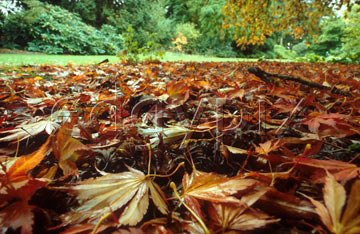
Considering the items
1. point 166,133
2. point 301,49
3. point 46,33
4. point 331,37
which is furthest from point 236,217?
point 301,49

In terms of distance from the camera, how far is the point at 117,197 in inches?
11.7

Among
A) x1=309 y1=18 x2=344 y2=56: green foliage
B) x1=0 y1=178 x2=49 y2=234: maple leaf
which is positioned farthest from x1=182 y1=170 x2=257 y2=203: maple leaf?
x1=309 y1=18 x2=344 y2=56: green foliage

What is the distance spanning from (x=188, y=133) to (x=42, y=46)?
10.9 m

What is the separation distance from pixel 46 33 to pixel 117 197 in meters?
11.2

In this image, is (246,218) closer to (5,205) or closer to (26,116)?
(5,205)

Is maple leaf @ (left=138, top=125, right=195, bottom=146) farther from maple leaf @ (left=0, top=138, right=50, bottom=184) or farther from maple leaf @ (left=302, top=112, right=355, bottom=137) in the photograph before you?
maple leaf @ (left=302, top=112, right=355, bottom=137)

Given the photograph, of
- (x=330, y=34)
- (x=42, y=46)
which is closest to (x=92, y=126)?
(x=42, y=46)

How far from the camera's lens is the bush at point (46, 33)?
8664mm

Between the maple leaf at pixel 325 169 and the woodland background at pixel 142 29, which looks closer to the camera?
the maple leaf at pixel 325 169

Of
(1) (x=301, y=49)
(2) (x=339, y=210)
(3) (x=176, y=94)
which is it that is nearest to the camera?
(2) (x=339, y=210)

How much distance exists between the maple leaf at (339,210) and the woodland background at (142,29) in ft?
9.82

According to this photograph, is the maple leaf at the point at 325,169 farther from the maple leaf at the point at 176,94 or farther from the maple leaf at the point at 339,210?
the maple leaf at the point at 176,94

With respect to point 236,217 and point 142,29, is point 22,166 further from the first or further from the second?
point 142,29

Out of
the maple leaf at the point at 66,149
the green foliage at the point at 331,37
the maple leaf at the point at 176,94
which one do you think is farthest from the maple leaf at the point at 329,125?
the green foliage at the point at 331,37
